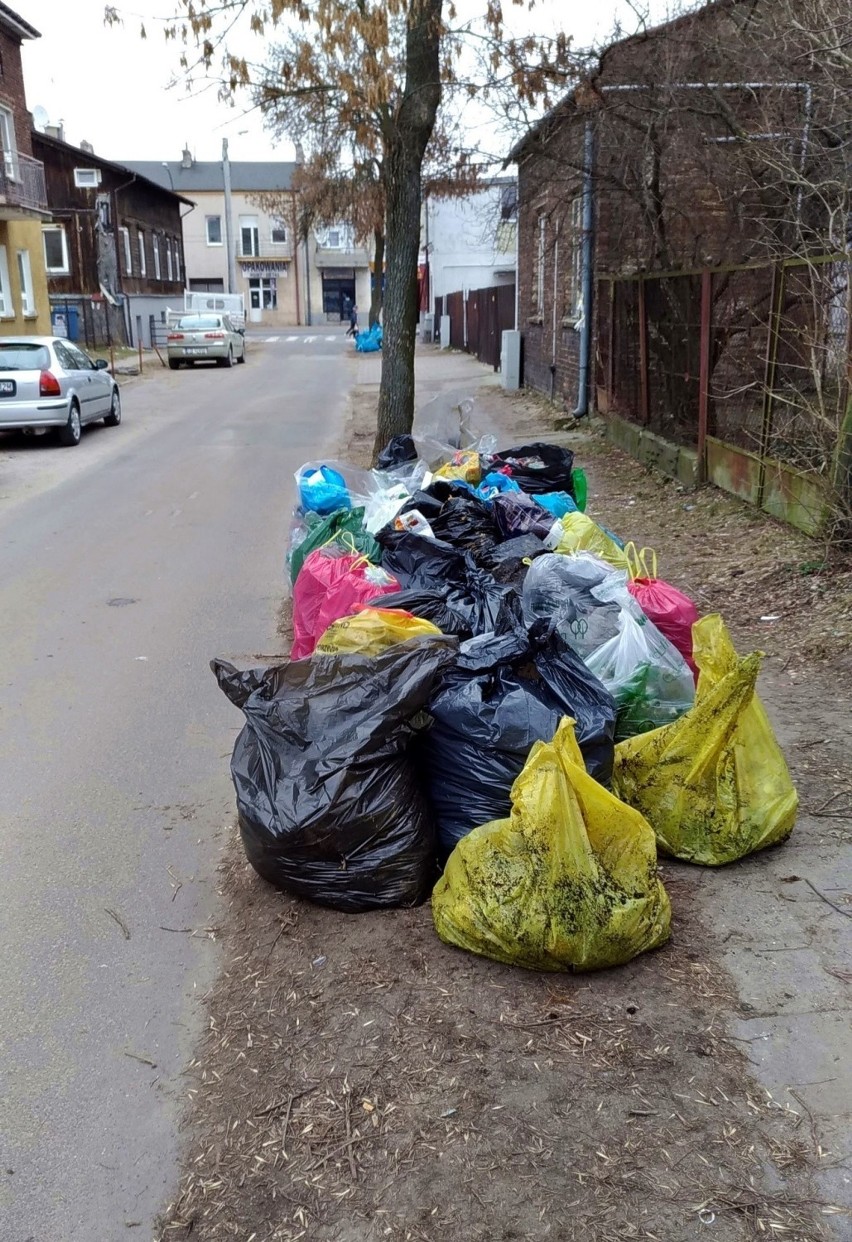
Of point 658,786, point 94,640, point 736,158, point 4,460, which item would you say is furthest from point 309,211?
point 658,786

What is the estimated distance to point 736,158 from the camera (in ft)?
33.1

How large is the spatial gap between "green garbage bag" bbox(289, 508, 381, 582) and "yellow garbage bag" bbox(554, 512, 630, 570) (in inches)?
39.9

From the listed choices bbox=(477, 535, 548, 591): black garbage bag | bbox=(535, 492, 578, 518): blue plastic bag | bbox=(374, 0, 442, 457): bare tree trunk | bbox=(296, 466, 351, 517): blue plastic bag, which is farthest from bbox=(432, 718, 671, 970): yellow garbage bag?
bbox=(374, 0, 442, 457): bare tree trunk

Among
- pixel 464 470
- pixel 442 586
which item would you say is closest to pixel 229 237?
pixel 464 470

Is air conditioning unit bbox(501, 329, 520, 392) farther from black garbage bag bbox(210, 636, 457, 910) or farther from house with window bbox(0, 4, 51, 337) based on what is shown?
black garbage bag bbox(210, 636, 457, 910)

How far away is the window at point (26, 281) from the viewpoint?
27.9 meters

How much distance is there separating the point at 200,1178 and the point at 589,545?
3.67 m

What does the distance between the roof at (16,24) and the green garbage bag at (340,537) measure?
2504 cm

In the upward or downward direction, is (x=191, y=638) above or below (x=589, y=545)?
below

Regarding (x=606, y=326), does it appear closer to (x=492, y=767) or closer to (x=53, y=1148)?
(x=492, y=767)

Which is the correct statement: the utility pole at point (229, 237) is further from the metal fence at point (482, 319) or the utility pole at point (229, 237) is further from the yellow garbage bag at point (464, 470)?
the yellow garbage bag at point (464, 470)

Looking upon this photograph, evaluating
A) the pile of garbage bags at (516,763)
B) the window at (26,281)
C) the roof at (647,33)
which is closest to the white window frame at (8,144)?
the window at (26,281)

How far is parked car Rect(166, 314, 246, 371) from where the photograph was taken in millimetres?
29969

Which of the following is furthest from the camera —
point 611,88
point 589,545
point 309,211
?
point 309,211
